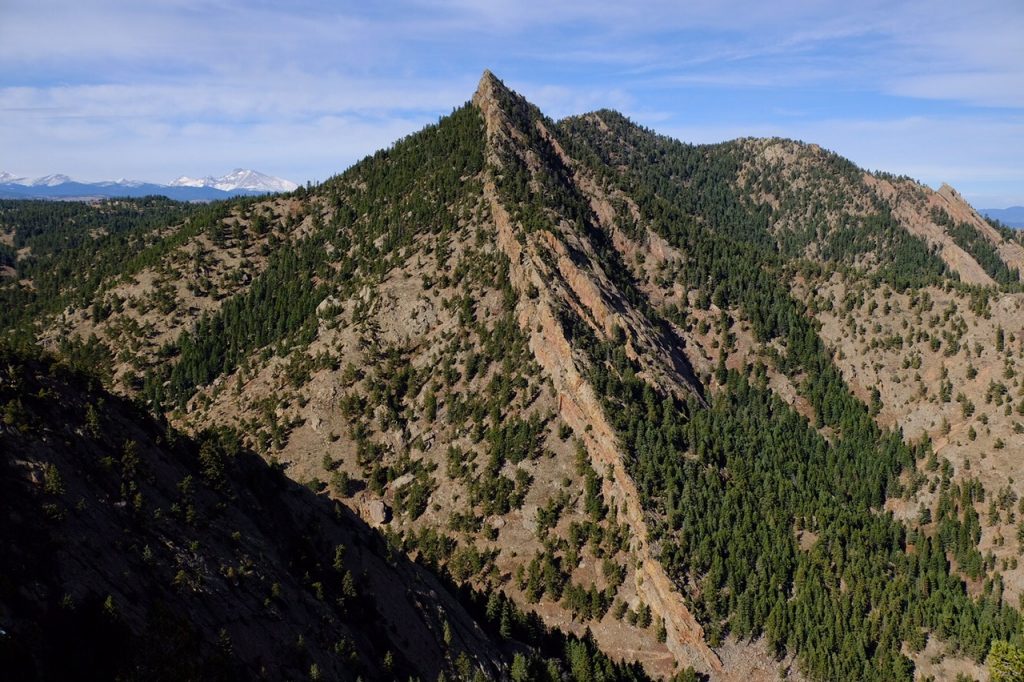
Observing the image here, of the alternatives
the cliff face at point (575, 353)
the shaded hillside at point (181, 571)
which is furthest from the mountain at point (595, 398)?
the shaded hillside at point (181, 571)

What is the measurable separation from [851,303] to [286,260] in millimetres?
122502

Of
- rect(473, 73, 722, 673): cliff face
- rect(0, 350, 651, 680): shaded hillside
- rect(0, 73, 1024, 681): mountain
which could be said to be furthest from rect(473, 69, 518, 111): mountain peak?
rect(0, 350, 651, 680): shaded hillside

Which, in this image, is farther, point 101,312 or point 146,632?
point 101,312

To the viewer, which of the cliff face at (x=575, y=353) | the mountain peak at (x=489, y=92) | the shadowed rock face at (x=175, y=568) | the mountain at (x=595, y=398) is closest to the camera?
the shadowed rock face at (x=175, y=568)

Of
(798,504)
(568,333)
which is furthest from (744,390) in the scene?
(568,333)

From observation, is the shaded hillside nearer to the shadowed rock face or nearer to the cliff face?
the shadowed rock face

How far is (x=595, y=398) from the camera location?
321 ft

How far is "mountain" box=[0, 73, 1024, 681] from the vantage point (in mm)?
81812

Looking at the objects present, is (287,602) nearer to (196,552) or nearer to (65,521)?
(196,552)

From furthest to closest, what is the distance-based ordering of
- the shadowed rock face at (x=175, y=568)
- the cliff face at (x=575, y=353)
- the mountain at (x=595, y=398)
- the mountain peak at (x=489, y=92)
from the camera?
the mountain peak at (x=489, y=92) → the mountain at (x=595, y=398) → the cliff face at (x=575, y=353) → the shadowed rock face at (x=175, y=568)

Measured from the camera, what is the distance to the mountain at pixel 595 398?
268ft

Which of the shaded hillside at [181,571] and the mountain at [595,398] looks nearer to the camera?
the shaded hillside at [181,571]

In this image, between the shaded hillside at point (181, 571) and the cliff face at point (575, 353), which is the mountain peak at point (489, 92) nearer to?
the cliff face at point (575, 353)

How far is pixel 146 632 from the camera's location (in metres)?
36.2
